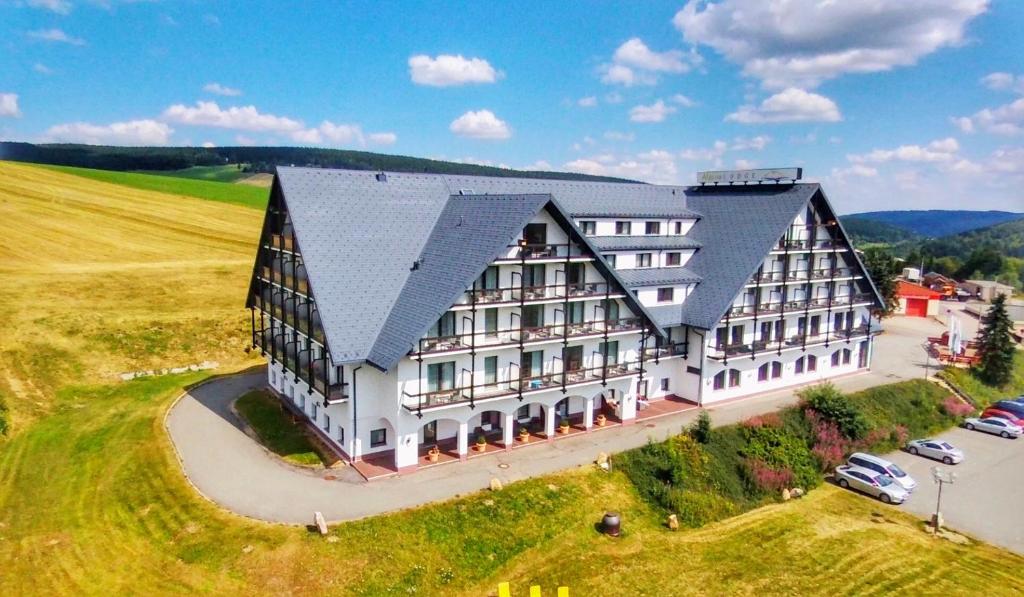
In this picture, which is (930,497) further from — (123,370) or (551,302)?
(123,370)

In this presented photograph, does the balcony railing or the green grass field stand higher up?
the balcony railing

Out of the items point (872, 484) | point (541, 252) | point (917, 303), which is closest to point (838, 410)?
point (872, 484)

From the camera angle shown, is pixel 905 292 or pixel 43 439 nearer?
pixel 43 439

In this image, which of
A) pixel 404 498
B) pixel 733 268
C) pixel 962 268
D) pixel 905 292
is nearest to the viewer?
A: pixel 404 498

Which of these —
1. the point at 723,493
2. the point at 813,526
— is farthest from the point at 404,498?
the point at 813,526

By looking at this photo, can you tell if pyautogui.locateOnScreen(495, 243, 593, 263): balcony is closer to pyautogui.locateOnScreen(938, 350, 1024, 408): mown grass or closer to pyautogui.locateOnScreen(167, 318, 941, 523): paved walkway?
pyautogui.locateOnScreen(167, 318, 941, 523): paved walkway

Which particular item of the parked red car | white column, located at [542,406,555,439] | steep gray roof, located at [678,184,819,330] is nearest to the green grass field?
white column, located at [542,406,555,439]

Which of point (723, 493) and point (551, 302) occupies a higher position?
point (551, 302)
